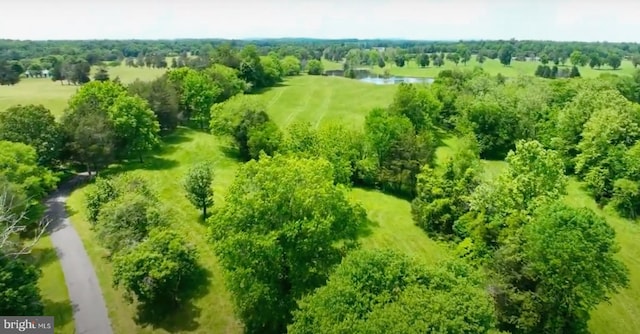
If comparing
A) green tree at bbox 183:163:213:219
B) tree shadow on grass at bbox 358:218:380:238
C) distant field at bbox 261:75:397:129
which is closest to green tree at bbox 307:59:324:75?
distant field at bbox 261:75:397:129

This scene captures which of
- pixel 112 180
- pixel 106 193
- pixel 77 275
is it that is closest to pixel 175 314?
pixel 77 275

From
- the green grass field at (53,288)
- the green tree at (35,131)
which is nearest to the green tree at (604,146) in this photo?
the green grass field at (53,288)

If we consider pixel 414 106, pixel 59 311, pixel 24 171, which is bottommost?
pixel 59 311

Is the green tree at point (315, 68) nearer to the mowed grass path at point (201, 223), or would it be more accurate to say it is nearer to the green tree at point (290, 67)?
the green tree at point (290, 67)

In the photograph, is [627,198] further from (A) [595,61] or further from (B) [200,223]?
(A) [595,61]

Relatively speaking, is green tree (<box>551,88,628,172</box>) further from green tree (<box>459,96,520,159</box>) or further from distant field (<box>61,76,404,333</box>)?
distant field (<box>61,76,404,333</box>)

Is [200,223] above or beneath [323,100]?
beneath
